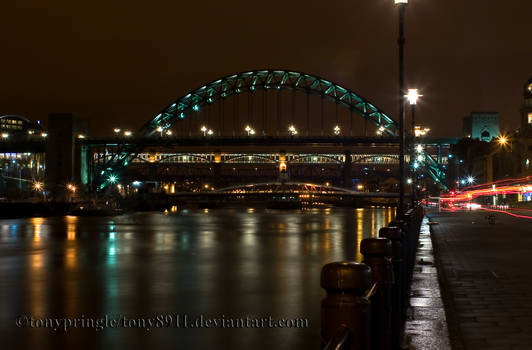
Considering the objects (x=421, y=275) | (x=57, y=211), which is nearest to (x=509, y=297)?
(x=421, y=275)

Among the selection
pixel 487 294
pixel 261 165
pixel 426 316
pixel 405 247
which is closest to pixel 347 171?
pixel 261 165

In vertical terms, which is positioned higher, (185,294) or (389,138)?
(389,138)

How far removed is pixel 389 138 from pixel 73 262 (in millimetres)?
94952

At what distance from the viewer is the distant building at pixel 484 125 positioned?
398ft

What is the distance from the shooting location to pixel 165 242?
32938 mm

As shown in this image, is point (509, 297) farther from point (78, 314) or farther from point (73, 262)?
point (73, 262)

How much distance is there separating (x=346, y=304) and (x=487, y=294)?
829 centimetres

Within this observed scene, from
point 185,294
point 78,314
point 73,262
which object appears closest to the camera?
point 78,314

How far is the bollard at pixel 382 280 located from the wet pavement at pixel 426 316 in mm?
1437

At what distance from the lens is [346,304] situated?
4348 mm

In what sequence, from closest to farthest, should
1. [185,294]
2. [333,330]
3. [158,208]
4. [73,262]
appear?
[333,330], [185,294], [73,262], [158,208]

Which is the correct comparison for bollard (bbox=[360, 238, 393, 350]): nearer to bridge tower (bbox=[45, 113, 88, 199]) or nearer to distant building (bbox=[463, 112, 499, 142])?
bridge tower (bbox=[45, 113, 88, 199])

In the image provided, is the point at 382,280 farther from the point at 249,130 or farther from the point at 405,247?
the point at 249,130

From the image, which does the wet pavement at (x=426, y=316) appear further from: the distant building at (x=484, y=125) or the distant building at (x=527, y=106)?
the distant building at (x=527, y=106)
